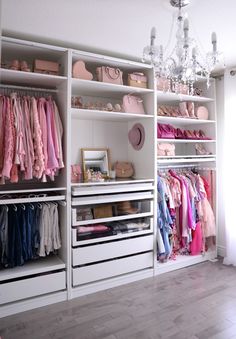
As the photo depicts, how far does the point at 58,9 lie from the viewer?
2021 millimetres

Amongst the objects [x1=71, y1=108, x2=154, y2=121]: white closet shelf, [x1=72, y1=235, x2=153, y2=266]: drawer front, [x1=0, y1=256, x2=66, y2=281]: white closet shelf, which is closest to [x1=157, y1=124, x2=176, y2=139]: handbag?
[x1=71, y1=108, x2=154, y2=121]: white closet shelf

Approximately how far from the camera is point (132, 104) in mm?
3055

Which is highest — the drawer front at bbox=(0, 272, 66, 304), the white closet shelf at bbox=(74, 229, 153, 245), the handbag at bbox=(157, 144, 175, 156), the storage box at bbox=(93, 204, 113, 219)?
the handbag at bbox=(157, 144, 175, 156)

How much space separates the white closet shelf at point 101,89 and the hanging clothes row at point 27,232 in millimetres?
1208

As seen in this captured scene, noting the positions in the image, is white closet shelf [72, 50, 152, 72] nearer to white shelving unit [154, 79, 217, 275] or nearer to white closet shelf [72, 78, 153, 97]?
white closet shelf [72, 78, 153, 97]

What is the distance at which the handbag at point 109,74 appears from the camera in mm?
2803

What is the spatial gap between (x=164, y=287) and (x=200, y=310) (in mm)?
495

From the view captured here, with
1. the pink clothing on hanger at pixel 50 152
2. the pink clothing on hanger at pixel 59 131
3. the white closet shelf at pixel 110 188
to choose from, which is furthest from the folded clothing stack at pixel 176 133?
the pink clothing on hanger at pixel 50 152

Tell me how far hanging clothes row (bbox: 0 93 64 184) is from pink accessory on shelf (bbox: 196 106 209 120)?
1.89 meters

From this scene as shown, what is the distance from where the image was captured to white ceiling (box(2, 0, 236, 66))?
1.95 metres

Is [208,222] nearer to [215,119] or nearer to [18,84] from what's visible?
[215,119]

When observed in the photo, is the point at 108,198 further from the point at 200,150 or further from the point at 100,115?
the point at 200,150

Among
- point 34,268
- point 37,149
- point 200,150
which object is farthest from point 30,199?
point 200,150

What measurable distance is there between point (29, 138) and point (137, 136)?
134 cm
